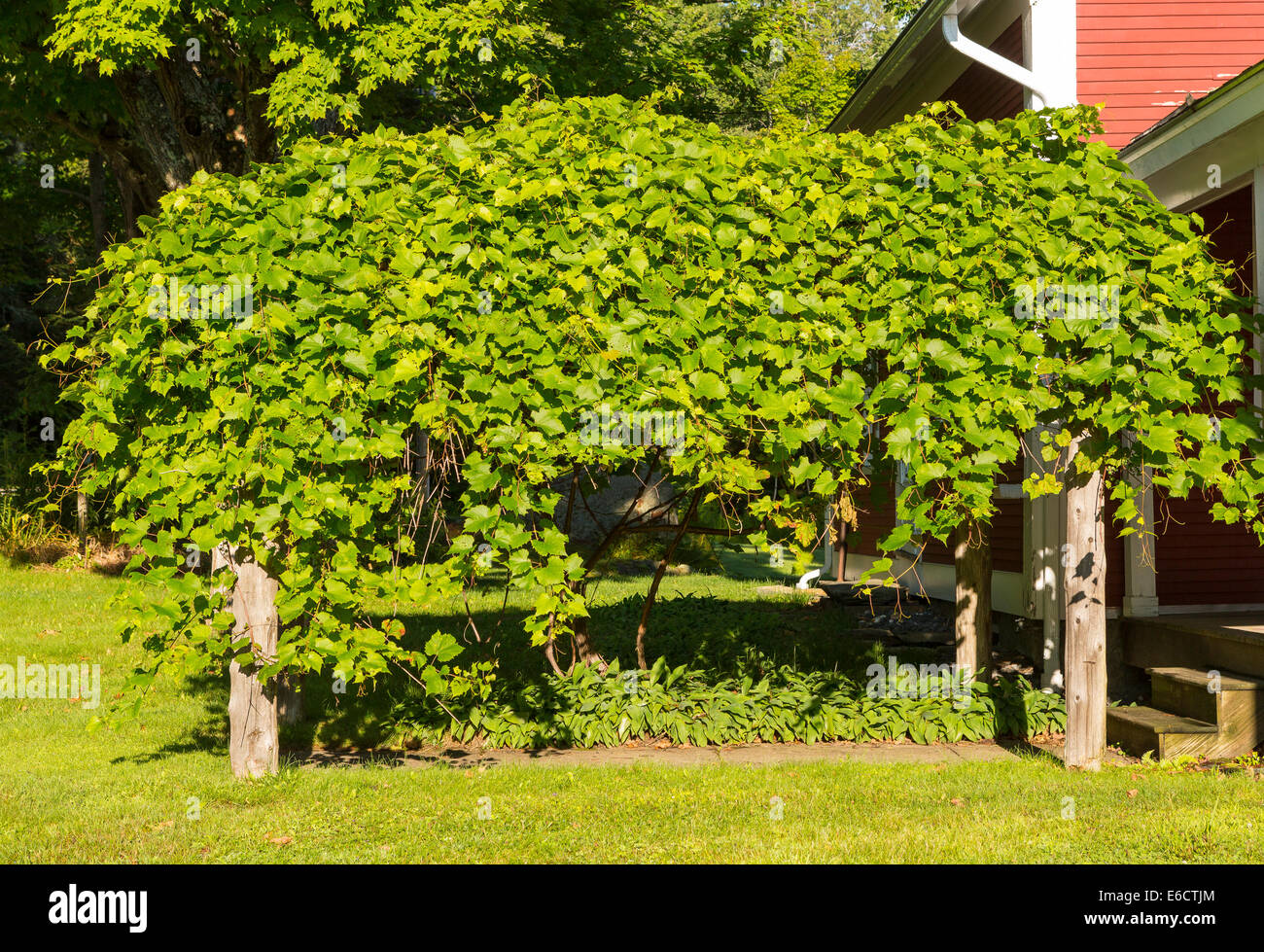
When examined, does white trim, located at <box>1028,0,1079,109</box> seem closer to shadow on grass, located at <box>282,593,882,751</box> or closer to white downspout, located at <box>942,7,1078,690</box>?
white downspout, located at <box>942,7,1078,690</box>

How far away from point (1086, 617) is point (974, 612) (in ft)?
6.19

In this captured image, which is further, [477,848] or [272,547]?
[272,547]

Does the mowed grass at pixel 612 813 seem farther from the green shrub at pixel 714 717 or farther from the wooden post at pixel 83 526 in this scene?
the wooden post at pixel 83 526

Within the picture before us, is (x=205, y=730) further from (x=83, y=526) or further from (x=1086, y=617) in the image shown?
(x=83, y=526)

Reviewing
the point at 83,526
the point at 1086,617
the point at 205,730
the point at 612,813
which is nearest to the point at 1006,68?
the point at 1086,617

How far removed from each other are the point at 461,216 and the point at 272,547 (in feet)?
6.73

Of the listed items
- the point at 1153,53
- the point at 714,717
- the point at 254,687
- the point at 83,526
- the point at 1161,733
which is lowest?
the point at 714,717

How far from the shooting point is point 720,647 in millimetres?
9859

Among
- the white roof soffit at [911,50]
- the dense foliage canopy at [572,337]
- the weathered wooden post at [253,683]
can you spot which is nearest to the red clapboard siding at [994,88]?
the white roof soffit at [911,50]

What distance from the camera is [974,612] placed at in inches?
320

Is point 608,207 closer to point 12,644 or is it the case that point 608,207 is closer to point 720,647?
point 720,647

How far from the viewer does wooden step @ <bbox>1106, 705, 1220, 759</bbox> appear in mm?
6426

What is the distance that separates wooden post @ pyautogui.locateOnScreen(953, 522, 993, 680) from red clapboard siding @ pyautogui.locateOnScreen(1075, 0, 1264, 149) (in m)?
3.46
